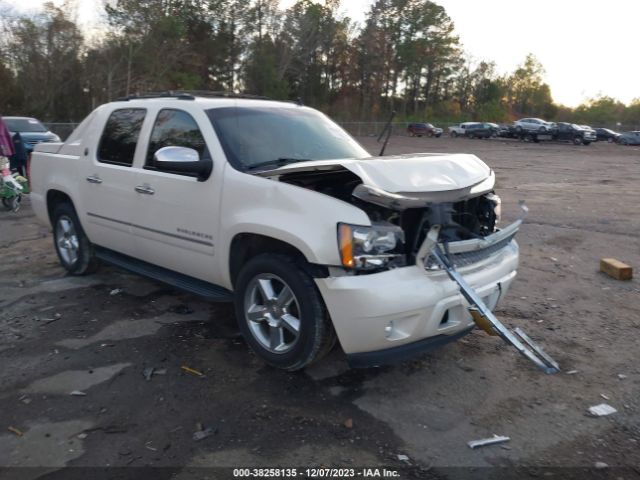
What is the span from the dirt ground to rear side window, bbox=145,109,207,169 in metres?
1.50

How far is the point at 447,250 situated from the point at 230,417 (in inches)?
66.5

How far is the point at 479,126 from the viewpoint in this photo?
53.8 m

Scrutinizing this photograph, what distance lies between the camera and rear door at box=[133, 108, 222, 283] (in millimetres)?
4359

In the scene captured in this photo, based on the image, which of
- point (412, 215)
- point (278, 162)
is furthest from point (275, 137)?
point (412, 215)

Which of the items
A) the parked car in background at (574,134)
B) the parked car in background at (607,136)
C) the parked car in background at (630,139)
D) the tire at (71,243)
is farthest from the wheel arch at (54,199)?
the parked car in background at (607,136)

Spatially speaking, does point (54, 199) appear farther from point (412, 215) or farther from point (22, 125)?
point (22, 125)

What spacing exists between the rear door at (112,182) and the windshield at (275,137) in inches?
42.4

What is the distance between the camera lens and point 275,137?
15.4 feet

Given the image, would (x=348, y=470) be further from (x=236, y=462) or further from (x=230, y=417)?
(x=230, y=417)

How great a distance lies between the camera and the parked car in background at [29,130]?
15.5m

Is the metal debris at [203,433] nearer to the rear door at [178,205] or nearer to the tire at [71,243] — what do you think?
the rear door at [178,205]

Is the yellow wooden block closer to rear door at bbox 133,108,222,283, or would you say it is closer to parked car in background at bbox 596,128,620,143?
rear door at bbox 133,108,222,283

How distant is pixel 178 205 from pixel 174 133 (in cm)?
67

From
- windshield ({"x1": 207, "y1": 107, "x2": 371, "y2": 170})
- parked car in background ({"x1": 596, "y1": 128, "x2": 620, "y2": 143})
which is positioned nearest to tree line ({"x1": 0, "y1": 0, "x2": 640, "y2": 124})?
windshield ({"x1": 207, "y1": 107, "x2": 371, "y2": 170})
